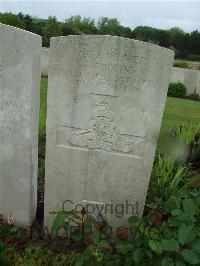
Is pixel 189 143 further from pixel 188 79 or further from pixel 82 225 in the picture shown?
pixel 188 79

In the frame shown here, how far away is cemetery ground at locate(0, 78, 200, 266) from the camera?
2.16m

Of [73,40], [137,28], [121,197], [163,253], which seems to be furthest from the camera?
[137,28]

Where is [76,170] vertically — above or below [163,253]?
above

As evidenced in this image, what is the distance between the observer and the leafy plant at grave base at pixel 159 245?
6.85ft

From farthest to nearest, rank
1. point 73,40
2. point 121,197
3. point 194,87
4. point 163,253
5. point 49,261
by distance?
1. point 194,87
2. point 121,197
3. point 49,261
4. point 73,40
5. point 163,253

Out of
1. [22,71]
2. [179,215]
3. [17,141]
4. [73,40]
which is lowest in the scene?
[179,215]

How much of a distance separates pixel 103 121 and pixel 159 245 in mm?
1014

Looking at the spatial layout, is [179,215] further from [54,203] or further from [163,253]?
[54,203]

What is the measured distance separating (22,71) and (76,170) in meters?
0.90

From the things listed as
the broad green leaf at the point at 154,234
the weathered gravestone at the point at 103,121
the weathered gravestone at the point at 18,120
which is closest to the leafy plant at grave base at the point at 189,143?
the weathered gravestone at the point at 103,121

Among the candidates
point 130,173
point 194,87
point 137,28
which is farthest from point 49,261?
point 137,28

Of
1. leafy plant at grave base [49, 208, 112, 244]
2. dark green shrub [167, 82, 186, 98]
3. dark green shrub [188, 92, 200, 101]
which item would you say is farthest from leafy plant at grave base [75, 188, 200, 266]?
dark green shrub [188, 92, 200, 101]

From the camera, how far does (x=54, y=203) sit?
3.12 metres

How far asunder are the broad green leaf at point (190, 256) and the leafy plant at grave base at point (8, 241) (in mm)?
1409
